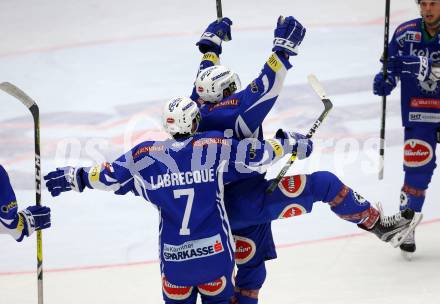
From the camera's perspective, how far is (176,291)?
5828mm

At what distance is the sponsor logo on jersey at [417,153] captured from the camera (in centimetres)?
750

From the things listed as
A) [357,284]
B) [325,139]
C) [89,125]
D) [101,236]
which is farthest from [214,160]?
[89,125]

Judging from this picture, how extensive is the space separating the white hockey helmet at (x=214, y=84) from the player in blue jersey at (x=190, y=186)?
35 cm

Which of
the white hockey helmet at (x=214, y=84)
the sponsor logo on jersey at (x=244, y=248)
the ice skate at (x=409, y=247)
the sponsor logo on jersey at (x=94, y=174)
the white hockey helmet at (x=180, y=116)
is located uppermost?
the white hockey helmet at (x=214, y=84)

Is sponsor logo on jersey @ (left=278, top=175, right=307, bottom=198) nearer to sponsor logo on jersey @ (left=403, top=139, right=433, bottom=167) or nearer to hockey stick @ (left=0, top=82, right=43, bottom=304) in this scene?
hockey stick @ (left=0, top=82, right=43, bottom=304)

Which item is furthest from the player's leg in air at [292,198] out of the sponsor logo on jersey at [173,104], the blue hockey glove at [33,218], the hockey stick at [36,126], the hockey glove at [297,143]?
the hockey stick at [36,126]

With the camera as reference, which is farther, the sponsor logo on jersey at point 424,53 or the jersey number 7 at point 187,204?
the sponsor logo on jersey at point 424,53

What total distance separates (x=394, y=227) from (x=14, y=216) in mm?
2290

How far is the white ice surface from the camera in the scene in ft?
24.1

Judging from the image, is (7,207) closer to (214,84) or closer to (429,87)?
(214,84)

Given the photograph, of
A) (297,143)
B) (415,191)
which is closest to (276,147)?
(297,143)

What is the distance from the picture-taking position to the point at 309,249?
7766 millimetres

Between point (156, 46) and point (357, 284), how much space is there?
5735 millimetres

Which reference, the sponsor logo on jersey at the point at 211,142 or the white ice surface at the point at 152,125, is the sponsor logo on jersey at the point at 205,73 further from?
the white ice surface at the point at 152,125
